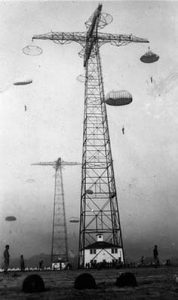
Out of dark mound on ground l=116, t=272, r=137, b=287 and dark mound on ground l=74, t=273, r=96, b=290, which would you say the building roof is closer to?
dark mound on ground l=116, t=272, r=137, b=287

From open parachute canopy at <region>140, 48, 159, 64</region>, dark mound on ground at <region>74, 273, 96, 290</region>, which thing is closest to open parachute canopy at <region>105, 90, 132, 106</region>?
open parachute canopy at <region>140, 48, 159, 64</region>

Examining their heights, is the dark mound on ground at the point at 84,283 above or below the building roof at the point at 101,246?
below

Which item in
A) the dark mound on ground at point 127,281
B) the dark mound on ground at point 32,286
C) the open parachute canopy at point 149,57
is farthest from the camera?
the open parachute canopy at point 149,57

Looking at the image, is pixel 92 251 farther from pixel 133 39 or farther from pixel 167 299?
pixel 167 299

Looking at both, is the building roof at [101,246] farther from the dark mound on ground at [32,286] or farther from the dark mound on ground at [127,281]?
the dark mound on ground at [32,286]

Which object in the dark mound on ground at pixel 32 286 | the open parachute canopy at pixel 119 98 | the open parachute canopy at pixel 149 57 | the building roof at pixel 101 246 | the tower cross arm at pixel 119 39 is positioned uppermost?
the tower cross arm at pixel 119 39

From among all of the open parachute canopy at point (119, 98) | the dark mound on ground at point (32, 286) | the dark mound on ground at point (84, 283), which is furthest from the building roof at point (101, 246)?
the dark mound on ground at point (32, 286)

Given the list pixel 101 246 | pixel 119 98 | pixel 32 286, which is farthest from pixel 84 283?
pixel 101 246

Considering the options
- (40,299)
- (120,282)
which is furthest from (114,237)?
(40,299)

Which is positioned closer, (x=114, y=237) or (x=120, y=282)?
(x=120, y=282)
